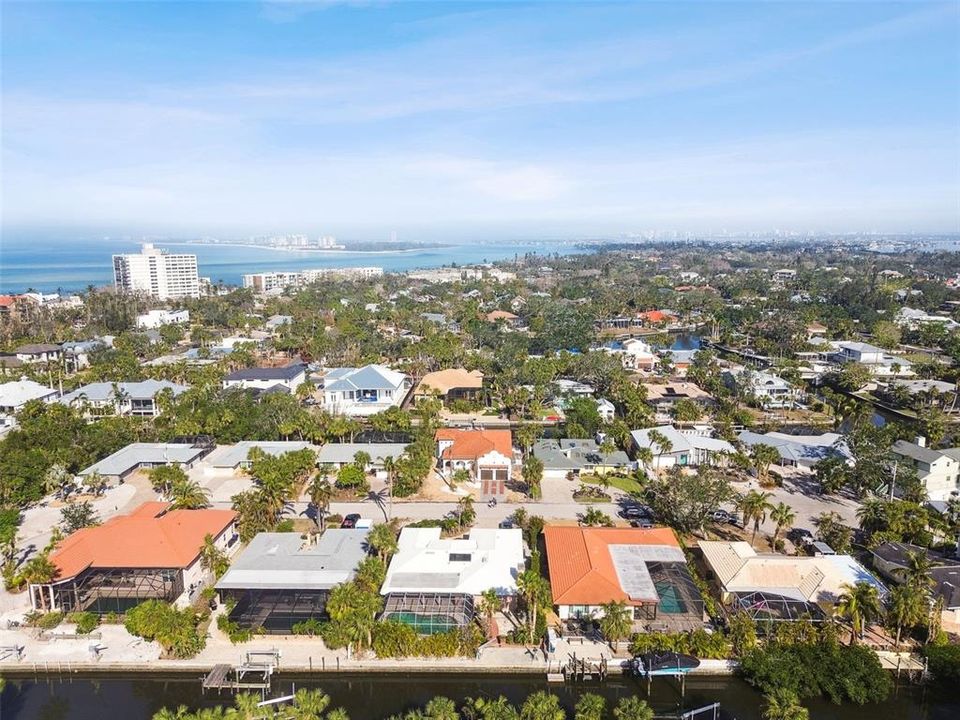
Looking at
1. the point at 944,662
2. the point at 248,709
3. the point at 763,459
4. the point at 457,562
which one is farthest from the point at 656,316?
the point at 248,709

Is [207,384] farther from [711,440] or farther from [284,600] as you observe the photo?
[711,440]

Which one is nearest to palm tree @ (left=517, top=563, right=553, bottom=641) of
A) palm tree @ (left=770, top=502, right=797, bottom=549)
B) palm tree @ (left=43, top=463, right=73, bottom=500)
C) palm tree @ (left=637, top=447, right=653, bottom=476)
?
palm tree @ (left=770, top=502, right=797, bottom=549)

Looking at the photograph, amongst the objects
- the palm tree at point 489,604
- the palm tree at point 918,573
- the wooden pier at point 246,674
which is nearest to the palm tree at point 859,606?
the palm tree at point 918,573

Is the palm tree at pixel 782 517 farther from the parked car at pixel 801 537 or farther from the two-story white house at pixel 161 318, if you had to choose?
the two-story white house at pixel 161 318

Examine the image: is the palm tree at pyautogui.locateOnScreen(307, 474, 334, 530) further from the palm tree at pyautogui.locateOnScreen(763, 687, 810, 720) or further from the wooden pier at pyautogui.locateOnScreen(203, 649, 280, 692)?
the palm tree at pyautogui.locateOnScreen(763, 687, 810, 720)

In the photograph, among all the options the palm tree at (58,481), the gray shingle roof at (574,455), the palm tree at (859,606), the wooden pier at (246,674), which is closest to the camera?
the wooden pier at (246,674)

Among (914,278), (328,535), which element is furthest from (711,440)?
(914,278)

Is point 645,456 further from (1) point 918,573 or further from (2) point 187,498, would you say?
(2) point 187,498
